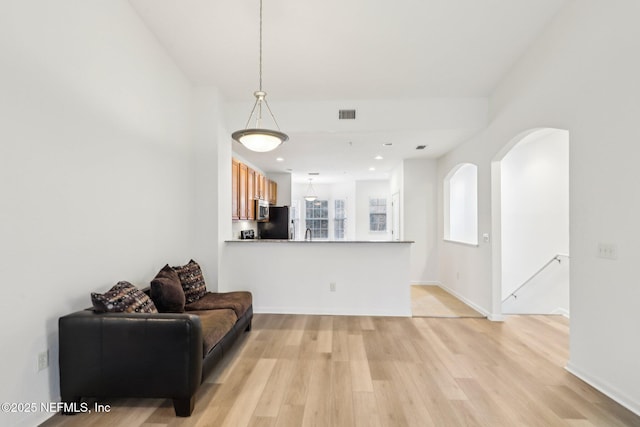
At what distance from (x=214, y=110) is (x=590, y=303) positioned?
4534 millimetres

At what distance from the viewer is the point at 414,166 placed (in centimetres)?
651

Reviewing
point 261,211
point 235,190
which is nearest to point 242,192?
point 235,190

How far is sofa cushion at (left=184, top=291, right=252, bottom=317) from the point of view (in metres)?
3.09

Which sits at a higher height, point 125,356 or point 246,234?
point 246,234

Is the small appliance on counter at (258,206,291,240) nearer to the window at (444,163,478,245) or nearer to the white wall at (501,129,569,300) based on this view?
the window at (444,163,478,245)

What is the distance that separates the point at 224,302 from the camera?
3.22 metres

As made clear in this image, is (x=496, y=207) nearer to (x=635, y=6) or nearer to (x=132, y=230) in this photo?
(x=635, y=6)

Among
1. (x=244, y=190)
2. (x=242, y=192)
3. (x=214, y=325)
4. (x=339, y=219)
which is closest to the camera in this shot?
(x=214, y=325)

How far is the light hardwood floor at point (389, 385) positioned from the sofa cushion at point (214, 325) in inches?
14.1

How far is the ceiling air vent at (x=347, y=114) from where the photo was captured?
4.36 metres

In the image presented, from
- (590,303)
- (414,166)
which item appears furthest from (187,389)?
(414,166)

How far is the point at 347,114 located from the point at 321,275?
239cm

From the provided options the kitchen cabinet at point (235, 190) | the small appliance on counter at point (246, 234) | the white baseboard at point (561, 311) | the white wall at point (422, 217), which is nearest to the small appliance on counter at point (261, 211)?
the small appliance on counter at point (246, 234)

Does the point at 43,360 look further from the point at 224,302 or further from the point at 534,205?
the point at 534,205
